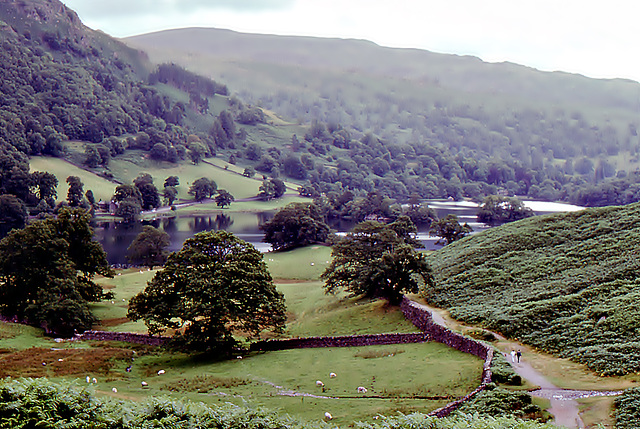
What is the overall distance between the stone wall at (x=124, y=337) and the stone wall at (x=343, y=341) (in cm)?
840

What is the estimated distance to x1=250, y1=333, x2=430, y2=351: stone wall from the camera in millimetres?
42406

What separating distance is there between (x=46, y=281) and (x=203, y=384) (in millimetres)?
30202

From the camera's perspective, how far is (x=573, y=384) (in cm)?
2862

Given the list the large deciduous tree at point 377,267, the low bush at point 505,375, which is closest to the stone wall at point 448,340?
the low bush at point 505,375

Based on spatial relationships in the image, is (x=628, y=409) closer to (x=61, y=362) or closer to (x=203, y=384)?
(x=203, y=384)

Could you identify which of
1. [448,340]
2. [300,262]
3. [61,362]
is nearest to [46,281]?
[61,362]

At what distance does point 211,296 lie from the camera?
139 ft

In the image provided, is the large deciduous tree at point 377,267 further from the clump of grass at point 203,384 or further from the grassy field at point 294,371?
the clump of grass at point 203,384

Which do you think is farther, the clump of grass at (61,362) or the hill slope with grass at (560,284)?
the hill slope with grass at (560,284)

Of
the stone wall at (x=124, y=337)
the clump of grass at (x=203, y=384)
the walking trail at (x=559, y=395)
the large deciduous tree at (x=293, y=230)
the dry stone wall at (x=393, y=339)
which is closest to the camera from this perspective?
the walking trail at (x=559, y=395)

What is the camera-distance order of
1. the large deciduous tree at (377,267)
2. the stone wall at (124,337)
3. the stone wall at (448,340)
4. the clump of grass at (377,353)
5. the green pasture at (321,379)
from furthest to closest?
the large deciduous tree at (377,267) → the stone wall at (124,337) → the clump of grass at (377,353) → the green pasture at (321,379) → the stone wall at (448,340)

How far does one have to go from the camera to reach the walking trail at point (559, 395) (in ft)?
77.1

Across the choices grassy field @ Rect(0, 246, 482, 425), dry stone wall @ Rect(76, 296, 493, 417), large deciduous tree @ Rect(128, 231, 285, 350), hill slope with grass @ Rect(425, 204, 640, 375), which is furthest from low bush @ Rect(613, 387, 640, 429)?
large deciduous tree @ Rect(128, 231, 285, 350)

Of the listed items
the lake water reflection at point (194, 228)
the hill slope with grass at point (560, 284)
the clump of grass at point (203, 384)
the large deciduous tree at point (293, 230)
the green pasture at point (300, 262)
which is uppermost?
the hill slope with grass at point (560, 284)
